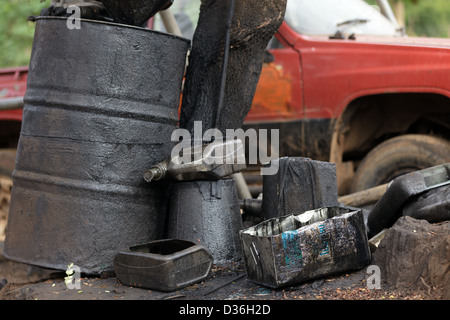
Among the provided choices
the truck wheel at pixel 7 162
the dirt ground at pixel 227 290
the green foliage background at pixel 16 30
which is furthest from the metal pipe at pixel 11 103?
the dirt ground at pixel 227 290

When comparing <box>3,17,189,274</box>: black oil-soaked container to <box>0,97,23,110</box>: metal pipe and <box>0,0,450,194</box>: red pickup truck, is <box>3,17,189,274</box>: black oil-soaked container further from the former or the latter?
<box>0,97,23,110</box>: metal pipe

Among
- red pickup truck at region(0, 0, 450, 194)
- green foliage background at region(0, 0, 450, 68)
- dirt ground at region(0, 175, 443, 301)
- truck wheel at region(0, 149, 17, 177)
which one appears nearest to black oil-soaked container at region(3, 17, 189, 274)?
dirt ground at region(0, 175, 443, 301)

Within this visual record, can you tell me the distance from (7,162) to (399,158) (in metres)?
4.15

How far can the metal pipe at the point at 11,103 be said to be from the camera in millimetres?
5598

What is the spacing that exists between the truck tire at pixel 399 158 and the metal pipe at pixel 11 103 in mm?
3460

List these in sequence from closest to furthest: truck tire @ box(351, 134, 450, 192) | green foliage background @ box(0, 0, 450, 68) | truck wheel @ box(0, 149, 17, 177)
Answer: truck tire @ box(351, 134, 450, 192), truck wheel @ box(0, 149, 17, 177), green foliage background @ box(0, 0, 450, 68)

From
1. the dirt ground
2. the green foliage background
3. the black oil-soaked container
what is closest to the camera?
the dirt ground

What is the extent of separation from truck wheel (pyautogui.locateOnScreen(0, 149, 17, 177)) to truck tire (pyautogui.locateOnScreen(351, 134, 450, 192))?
370 centimetres

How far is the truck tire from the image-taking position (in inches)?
185

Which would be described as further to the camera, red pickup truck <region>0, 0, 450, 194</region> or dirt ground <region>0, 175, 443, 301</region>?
red pickup truck <region>0, 0, 450, 194</region>

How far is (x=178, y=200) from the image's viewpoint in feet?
11.8

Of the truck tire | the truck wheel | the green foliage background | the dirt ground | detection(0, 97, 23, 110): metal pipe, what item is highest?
the green foliage background

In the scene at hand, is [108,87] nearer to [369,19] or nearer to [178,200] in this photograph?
[178,200]
